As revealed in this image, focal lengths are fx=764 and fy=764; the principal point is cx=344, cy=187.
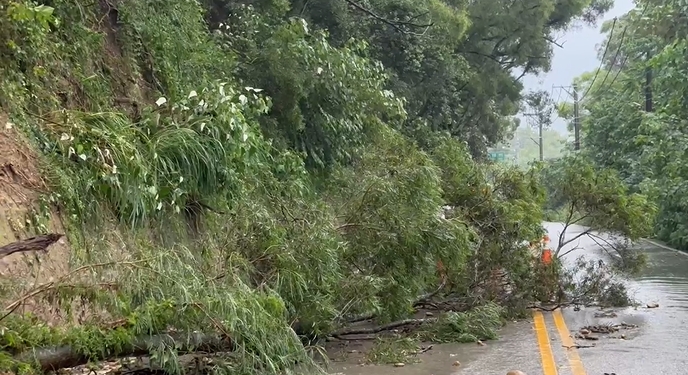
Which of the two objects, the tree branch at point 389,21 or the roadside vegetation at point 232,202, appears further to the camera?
the tree branch at point 389,21

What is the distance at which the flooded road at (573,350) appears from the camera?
7898 millimetres

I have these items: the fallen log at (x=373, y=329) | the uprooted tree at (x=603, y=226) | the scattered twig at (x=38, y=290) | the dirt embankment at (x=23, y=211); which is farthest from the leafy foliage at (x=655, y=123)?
the scattered twig at (x=38, y=290)

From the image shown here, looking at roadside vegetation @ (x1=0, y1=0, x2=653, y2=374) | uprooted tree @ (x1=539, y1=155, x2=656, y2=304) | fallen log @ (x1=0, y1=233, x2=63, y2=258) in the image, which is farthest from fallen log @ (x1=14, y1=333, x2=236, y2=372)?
uprooted tree @ (x1=539, y1=155, x2=656, y2=304)

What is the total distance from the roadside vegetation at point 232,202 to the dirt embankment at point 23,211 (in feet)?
0.09

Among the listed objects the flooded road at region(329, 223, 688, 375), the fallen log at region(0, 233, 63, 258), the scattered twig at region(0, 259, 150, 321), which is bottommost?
the flooded road at region(329, 223, 688, 375)

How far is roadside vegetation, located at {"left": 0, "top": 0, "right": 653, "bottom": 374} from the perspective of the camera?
5691 mm

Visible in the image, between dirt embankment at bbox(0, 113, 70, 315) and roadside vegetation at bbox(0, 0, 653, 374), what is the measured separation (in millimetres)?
27

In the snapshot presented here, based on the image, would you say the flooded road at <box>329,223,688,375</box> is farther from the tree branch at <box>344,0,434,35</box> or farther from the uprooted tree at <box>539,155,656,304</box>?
the tree branch at <box>344,0,434,35</box>

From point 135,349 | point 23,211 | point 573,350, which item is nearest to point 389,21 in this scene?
point 573,350

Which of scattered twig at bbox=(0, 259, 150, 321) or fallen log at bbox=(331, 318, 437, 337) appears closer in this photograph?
scattered twig at bbox=(0, 259, 150, 321)

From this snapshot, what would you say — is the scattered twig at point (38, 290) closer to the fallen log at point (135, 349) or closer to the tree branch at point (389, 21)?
the fallen log at point (135, 349)

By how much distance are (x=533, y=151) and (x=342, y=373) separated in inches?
5612

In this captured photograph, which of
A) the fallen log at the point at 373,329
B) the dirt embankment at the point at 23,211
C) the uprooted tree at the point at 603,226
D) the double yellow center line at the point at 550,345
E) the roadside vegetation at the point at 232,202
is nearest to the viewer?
the roadside vegetation at the point at 232,202

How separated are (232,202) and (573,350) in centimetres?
432
